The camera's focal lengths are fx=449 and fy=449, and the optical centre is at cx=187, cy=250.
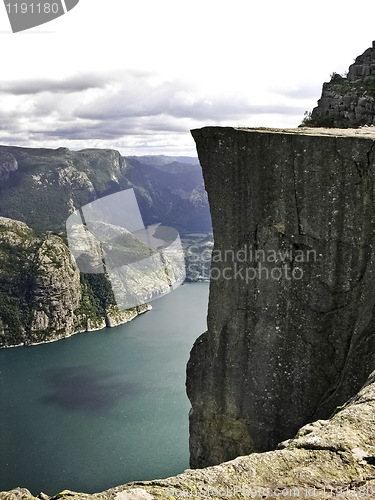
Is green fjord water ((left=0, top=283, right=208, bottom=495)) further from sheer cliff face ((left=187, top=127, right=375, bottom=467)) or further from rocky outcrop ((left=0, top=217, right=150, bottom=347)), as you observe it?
sheer cliff face ((left=187, top=127, right=375, bottom=467))

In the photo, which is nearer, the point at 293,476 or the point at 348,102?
the point at 293,476

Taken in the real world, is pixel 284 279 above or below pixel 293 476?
above

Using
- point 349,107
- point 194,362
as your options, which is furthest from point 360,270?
point 349,107

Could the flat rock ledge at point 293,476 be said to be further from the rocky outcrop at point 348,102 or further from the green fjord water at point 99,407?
the green fjord water at point 99,407

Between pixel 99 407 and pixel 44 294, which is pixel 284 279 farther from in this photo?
pixel 44 294

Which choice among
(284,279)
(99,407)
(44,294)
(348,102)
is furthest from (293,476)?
(44,294)

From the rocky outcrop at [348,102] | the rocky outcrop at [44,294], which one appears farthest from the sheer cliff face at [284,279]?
the rocky outcrop at [44,294]

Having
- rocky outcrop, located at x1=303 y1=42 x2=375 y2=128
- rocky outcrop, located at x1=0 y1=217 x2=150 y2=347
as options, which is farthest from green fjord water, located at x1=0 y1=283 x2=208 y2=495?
rocky outcrop, located at x1=303 y1=42 x2=375 y2=128
